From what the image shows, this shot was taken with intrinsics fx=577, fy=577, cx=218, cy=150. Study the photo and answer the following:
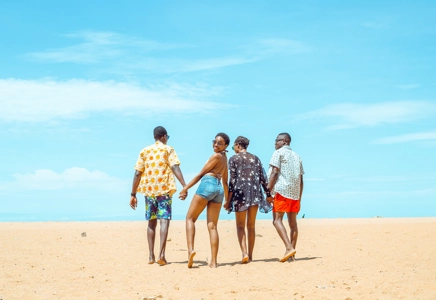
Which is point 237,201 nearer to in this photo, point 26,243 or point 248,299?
point 248,299

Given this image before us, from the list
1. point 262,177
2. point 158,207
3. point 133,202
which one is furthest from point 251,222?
point 133,202

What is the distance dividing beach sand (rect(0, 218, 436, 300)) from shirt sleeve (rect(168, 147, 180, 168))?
197 centimetres

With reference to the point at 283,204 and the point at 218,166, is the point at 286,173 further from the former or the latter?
the point at 218,166

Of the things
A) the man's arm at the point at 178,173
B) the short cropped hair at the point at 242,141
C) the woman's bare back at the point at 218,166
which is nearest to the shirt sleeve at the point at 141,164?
the man's arm at the point at 178,173

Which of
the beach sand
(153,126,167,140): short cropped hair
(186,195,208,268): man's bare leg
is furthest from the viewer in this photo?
(153,126,167,140): short cropped hair

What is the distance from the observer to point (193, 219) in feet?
34.8

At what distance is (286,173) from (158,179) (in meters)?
2.49

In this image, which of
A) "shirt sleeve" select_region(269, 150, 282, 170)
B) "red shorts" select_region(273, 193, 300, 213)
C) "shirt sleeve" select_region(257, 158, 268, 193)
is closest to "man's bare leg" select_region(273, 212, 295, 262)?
"red shorts" select_region(273, 193, 300, 213)

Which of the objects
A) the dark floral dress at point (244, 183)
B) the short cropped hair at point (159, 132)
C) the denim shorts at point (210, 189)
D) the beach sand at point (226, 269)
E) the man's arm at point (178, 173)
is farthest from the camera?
the short cropped hair at point (159, 132)

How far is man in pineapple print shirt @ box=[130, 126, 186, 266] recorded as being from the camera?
1115cm

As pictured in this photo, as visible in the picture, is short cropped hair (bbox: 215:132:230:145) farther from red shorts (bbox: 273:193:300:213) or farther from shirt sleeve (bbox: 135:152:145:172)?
shirt sleeve (bbox: 135:152:145:172)

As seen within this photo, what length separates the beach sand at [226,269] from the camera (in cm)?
845

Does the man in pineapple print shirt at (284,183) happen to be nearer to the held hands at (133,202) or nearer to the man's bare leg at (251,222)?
the man's bare leg at (251,222)

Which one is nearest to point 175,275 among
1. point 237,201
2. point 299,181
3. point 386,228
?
point 237,201
